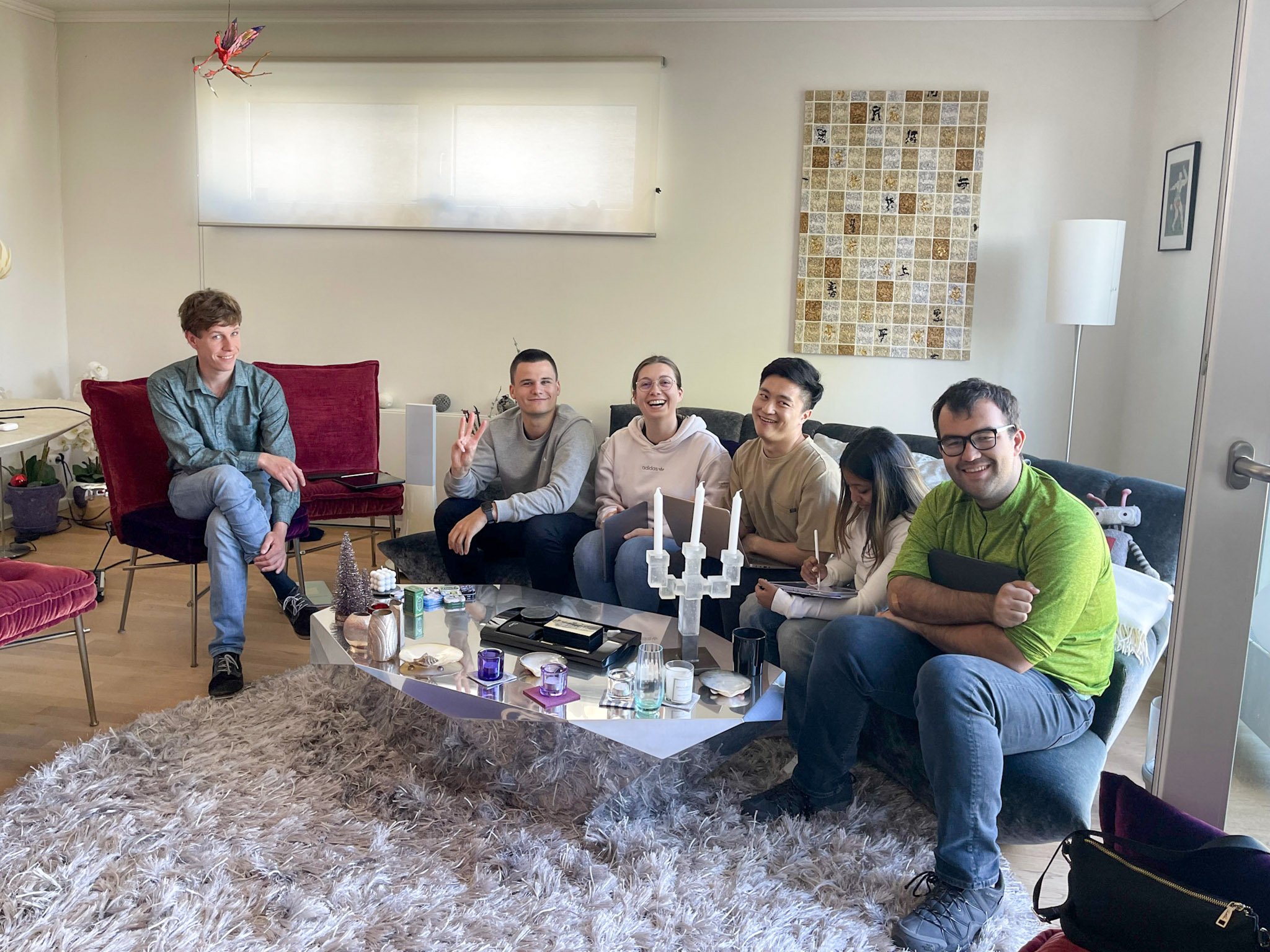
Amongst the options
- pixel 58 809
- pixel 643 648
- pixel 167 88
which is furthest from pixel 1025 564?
pixel 167 88

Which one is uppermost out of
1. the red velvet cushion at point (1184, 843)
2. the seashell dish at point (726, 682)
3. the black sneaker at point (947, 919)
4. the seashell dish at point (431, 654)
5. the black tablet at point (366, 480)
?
the black tablet at point (366, 480)

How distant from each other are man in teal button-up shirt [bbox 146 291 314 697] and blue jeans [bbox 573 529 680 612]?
41.5 inches

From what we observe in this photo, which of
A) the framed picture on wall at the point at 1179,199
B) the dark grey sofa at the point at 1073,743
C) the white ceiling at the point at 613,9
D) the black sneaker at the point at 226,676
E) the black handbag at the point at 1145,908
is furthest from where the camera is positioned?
the white ceiling at the point at 613,9

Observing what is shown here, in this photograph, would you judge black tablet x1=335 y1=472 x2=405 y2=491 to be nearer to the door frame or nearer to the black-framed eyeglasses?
the black-framed eyeglasses

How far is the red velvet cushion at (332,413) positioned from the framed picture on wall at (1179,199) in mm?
3292

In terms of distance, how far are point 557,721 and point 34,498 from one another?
3.76 metres

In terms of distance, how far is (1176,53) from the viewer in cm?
404

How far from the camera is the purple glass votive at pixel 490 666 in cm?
224

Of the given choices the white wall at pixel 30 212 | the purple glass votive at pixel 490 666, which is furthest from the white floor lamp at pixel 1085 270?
the white wall at pixel 30 212

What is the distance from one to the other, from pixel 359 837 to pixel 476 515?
1372 millimetres

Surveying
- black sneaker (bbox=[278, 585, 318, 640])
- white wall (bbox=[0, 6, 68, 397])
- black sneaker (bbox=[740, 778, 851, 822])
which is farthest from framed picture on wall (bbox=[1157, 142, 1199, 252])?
white wall (bbox=[0, 6, 68, 397])

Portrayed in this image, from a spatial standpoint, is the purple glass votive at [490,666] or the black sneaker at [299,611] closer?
the purple glass votive at [490,666]

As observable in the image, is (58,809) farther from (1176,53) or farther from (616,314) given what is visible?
(1176,53)

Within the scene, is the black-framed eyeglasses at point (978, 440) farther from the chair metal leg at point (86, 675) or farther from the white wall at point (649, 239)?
the white wall at point (649, 239)
